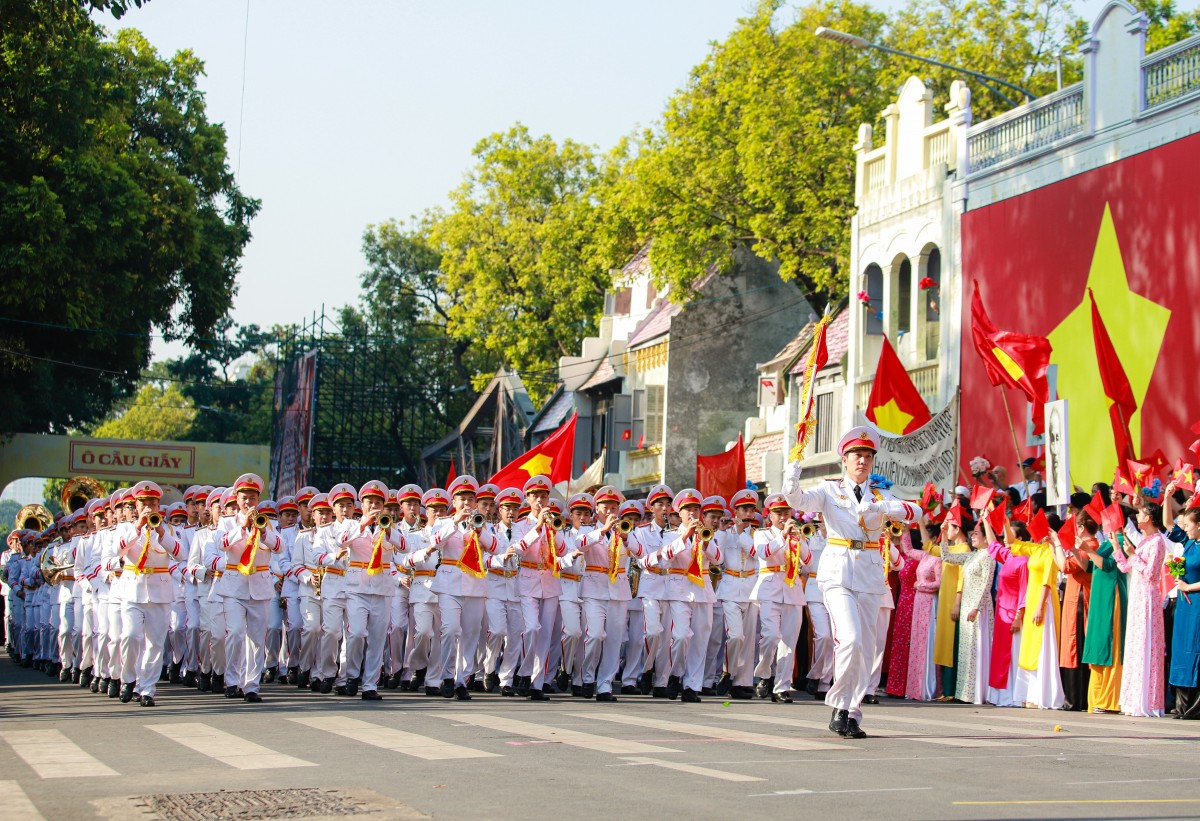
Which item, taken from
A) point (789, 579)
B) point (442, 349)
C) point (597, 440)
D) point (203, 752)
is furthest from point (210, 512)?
point (442, 349)

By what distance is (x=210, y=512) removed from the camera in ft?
64.0

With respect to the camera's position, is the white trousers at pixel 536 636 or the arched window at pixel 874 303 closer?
the white trousers at pixel 536 636

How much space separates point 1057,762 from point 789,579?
8862mm

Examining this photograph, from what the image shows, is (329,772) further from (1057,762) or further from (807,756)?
(1057,762)

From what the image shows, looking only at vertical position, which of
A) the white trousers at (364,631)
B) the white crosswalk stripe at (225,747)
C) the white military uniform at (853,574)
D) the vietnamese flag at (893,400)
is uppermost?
the vietnamese flag at (893,400)

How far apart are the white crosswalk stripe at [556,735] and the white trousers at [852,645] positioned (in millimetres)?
1529

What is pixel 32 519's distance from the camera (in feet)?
93.7

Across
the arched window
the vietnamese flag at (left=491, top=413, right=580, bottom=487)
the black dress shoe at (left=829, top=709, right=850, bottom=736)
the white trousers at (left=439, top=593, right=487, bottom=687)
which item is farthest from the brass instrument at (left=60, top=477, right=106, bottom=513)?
the black dress shoe at (left=829, top=709, right=850, bottom=736)

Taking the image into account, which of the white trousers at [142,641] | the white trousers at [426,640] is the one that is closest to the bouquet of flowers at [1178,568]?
the white trousers at [426,640]

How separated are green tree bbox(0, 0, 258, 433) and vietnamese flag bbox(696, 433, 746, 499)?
37.5 ft

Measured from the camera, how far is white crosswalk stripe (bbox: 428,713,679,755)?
11.0 meters

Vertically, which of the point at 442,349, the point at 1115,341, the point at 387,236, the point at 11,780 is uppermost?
the point at 387,236

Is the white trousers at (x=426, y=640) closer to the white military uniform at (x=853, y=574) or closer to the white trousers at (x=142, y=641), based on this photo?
the white trousers at (x=142, y=641)

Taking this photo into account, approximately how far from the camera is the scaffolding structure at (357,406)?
181 feet
